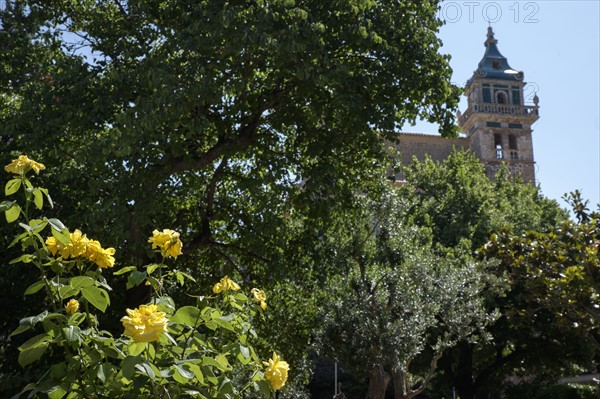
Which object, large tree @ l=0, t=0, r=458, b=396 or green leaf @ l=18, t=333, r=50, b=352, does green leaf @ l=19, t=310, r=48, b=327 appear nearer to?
green leaf @ l=18, t=333, r=50, b=352

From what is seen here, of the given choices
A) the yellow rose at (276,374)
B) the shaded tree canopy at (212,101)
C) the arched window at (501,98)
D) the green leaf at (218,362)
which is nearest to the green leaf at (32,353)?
the green leaf at (218,362)

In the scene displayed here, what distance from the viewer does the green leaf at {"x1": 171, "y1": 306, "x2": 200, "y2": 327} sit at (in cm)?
436

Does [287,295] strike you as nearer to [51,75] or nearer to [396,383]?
[396,383]

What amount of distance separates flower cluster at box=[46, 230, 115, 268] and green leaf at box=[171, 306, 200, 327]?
1.62ft

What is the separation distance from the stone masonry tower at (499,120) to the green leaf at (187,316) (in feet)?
193

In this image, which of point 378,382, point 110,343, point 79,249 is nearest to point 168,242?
point 79,249

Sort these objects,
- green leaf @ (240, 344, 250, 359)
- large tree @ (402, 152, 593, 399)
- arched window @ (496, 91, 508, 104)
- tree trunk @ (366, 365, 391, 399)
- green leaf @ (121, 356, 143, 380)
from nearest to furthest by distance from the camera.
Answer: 1. green leaf @ (121, 356, 143, 380)
2. green leaf @ (240, 344, 250, 359)
3. tree trunk @ (366, 365, 391, 399)
4. large tree @ (402, 152, 593, 399)
5. arched window @ (496, 91, 508, 104)

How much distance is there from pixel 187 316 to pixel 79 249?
0.71 meters

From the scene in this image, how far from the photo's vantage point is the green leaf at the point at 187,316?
14.3ft

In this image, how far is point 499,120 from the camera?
2515 inches

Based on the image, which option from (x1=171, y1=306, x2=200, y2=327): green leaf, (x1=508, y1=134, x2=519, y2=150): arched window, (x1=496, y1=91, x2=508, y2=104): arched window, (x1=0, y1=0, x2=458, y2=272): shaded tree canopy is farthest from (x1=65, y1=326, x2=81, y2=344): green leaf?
(x1=496, y1=91, x2=508, y2=104): arched window

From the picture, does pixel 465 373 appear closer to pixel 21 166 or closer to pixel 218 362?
pixel 218 362

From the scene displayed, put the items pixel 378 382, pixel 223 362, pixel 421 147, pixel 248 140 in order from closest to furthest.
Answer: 1. pixel 223 362
2. pixel 248 140
3. pixel 378 382
4. pixel 421 147

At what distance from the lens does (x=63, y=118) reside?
12.8 m
